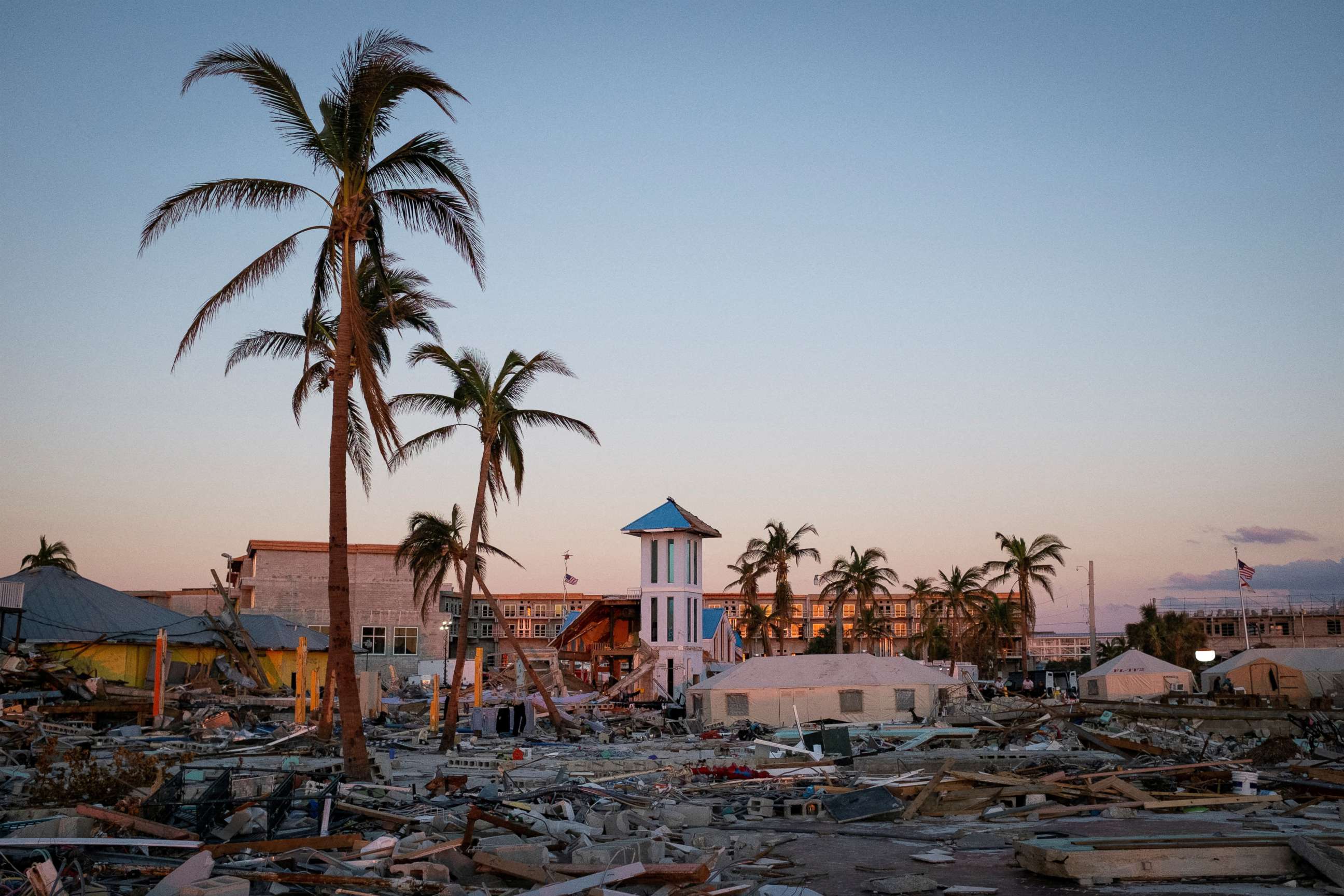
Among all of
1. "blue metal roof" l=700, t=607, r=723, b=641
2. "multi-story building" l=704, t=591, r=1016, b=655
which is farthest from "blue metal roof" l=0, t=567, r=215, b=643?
"multi-story building" l=704, t=591, r=1016, b=655

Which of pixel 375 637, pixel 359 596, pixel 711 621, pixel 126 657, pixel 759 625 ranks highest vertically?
pixel 359 596

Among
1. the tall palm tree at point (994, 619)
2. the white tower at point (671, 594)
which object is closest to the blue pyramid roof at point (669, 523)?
the white tower at point (671, 594)

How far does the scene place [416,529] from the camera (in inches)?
1346

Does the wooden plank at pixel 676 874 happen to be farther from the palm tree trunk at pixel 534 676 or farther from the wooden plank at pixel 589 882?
the palm tree trunk at pixel 534 676

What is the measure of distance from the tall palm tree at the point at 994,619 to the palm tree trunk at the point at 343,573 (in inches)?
2500

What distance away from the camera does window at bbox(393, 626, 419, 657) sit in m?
70.6

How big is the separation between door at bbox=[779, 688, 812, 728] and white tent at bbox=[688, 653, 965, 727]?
0.06 ft

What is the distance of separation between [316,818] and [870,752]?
16816 millimetres

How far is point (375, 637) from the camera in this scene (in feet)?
230

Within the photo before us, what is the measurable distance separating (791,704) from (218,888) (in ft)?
107

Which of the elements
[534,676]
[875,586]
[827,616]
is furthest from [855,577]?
[827,616]

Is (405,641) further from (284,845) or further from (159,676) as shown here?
(284,845)

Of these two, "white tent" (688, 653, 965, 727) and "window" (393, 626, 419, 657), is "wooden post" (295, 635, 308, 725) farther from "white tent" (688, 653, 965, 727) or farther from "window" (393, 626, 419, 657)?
"window" (393, 626, 419, 657)

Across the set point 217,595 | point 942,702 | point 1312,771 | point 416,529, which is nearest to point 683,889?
point 1312,771
